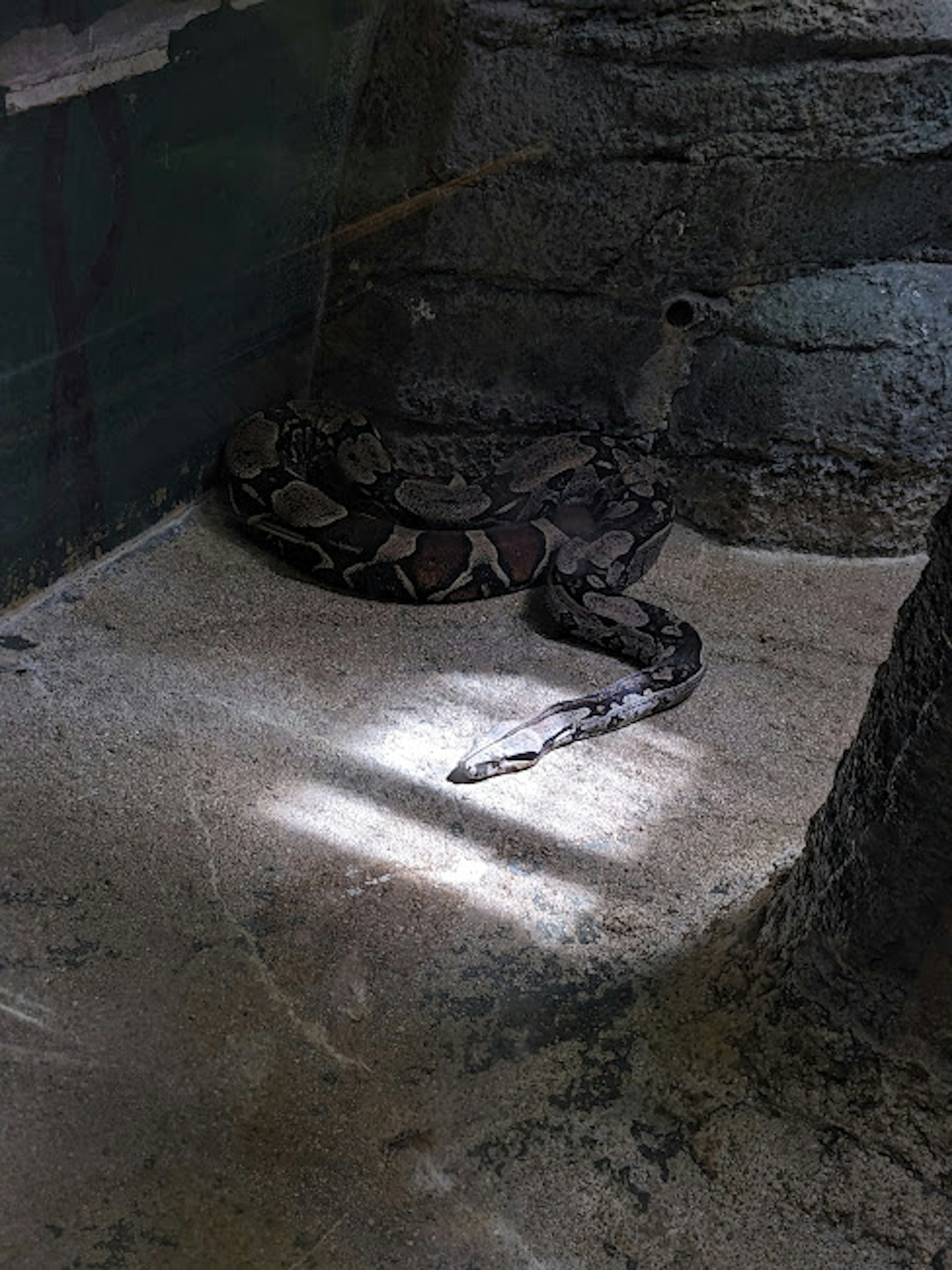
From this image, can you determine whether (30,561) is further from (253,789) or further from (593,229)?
(593,229)

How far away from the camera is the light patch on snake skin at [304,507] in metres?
5.00

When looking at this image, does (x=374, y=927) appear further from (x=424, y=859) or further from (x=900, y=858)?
(x=900, y=858)

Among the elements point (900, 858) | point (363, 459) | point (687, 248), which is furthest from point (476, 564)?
point (900, 858)

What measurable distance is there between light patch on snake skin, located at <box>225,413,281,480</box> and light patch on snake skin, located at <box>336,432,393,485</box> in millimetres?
267

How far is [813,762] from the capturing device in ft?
13.8

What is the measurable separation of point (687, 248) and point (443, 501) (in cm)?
126

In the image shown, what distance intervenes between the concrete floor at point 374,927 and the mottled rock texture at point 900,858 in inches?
12.0

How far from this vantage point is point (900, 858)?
2.56 meters

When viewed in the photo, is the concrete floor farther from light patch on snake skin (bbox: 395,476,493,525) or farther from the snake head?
light patch on snake skin (bbox: 395,476,493,525)

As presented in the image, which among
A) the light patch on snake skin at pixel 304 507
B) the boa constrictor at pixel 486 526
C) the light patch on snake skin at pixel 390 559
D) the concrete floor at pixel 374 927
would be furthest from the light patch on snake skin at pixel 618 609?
the light patch on snake skin at pixel 304 507

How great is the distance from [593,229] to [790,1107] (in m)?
3.28

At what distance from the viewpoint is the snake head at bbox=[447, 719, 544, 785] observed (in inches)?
155

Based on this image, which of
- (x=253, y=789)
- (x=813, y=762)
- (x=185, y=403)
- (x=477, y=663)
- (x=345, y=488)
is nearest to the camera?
(x=253, y=789)

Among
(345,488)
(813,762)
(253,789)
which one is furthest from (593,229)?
(253,789)
